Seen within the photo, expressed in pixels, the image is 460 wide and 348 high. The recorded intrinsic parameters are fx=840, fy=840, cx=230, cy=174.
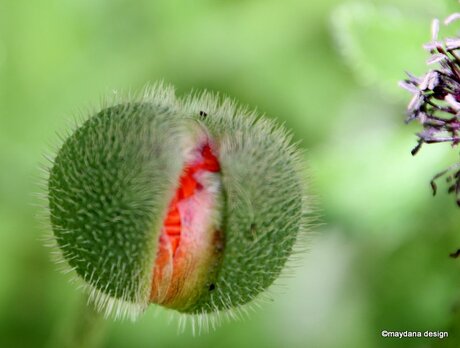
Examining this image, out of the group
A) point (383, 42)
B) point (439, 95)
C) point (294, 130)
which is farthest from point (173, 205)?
point (294, 130)

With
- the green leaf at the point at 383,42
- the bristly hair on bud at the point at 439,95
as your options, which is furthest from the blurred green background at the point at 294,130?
the bristly hair on bud at the point at 439,95

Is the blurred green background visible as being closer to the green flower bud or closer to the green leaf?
the green leaf

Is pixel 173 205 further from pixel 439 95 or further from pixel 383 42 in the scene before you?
pixel 383 42

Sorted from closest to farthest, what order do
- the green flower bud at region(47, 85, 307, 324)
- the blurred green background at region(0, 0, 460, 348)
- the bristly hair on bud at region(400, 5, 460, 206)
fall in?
the green flower bud at region(47, 85, 307, 324) < the bristly hair on bud at region(400, 5, 460, 206) < the blurred green background at region(0, 0, 460, 348)

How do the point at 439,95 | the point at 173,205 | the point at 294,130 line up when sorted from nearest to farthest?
the point at 173,205, the point at 439,95, the point at 294,130

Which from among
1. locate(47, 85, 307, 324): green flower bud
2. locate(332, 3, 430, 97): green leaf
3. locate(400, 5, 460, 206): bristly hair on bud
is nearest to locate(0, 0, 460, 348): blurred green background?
locate(332, 3, 430, 97): green leaf

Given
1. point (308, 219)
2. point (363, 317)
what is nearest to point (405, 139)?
point (363, 317)
